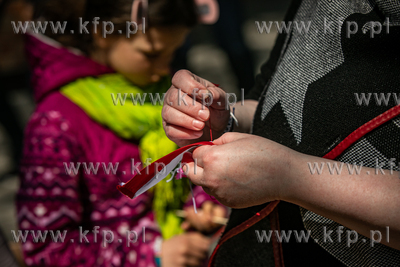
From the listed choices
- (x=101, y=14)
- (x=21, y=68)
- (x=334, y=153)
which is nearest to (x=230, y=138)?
(x=334, y=153)

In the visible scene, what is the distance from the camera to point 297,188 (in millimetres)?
485

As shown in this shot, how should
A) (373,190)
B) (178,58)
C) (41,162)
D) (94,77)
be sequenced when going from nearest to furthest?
(373,190) < (41,162) < (94,77) < (178,58)

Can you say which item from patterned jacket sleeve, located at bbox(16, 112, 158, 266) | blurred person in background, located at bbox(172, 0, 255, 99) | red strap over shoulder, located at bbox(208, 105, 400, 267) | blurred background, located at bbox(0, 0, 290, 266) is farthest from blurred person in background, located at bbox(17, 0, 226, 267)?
blurred person in background, located at bbox(172, 0, 255, 99)

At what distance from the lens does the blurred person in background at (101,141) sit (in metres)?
1.02

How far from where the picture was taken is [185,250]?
3.62 feet

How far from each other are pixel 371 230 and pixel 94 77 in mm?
1076

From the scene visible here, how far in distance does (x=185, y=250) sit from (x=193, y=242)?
0.18 ft

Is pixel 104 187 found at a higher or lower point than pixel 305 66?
lower

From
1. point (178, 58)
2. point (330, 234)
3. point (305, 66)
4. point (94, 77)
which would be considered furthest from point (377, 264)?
point (178, 58)

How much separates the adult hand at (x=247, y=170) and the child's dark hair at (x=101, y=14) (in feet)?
2.49

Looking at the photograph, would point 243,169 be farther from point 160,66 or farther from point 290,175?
point 160,66

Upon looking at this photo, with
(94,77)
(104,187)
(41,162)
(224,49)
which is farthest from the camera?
(224,49)

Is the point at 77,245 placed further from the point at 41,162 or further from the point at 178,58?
the point at 178,58

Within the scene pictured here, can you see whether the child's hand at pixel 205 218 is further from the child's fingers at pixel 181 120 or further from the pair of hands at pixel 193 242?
the child's fingers at pixel 181 120
